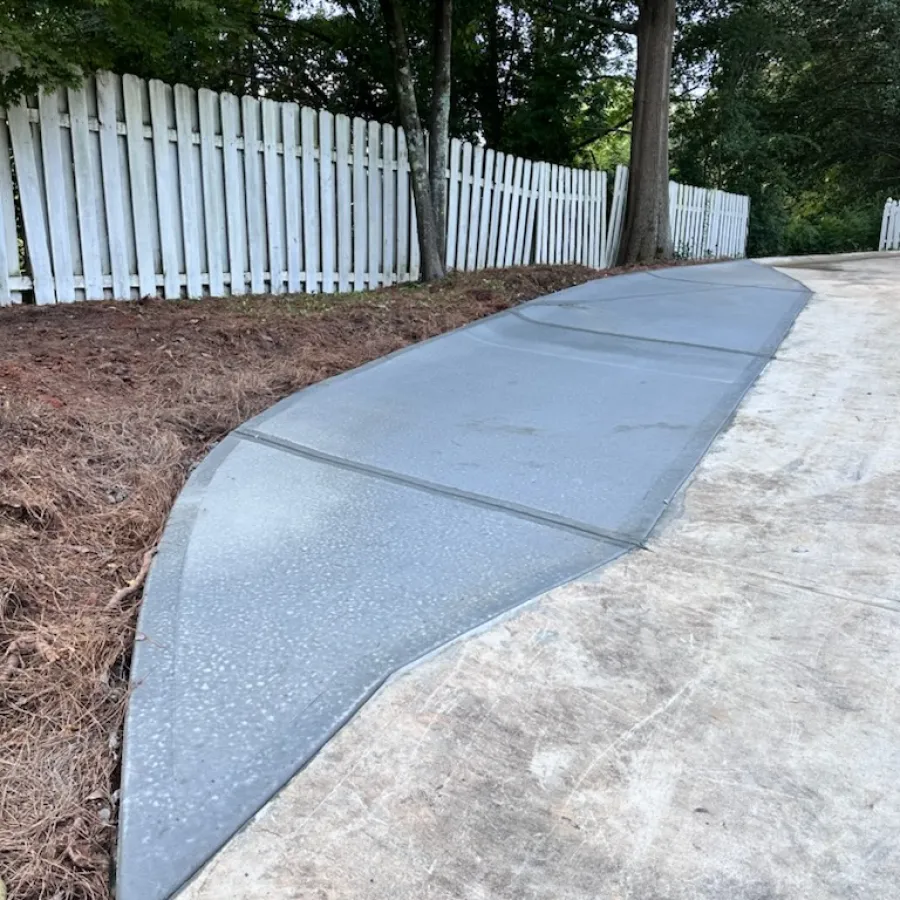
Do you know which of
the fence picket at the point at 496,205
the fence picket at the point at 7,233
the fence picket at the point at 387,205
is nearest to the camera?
the fence picket at the point at 7,233

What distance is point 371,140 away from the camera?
7.41 metres

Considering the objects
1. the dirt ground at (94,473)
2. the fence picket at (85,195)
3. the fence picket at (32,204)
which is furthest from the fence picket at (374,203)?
the fence picket at (32,204)

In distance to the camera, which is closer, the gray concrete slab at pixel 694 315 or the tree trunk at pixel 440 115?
the gray concrete slab at pixel 694 315

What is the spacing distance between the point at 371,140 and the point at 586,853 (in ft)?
23.2

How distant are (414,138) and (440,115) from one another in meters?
0.42

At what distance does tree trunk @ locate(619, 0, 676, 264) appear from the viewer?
10242 mm

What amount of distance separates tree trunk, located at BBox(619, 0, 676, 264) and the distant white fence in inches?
91.3

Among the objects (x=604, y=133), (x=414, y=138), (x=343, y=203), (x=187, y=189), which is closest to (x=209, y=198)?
(x=187, y=189)

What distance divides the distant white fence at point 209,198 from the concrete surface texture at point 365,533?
245 cm

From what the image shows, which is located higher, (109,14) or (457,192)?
(109,14)

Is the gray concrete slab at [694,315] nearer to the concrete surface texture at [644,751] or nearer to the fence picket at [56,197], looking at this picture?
the concrete surface texture at [644,751]

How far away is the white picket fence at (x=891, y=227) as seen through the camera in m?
16.3

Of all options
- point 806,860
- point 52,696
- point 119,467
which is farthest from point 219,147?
point 806,860

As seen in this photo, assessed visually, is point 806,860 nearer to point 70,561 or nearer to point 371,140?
point 70,561
